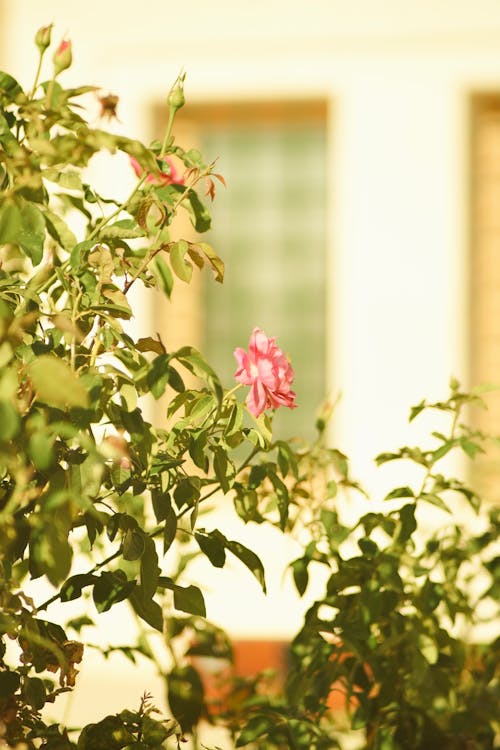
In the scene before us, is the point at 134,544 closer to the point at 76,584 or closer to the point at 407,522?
the point at 76,584

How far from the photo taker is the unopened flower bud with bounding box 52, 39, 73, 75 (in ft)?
3.55

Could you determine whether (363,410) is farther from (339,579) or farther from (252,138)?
(339,579)

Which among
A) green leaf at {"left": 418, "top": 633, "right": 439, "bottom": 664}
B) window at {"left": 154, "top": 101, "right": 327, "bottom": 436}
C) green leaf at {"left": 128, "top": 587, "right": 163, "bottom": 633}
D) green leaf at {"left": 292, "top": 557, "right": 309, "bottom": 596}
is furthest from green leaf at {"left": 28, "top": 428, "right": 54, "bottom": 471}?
window at {"left": 154, "top": 101, "right": 327, "bottom": 436}

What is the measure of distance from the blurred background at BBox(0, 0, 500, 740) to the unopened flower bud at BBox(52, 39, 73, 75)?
353 cm

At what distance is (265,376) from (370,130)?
3.69 metres

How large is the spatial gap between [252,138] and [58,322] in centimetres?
444

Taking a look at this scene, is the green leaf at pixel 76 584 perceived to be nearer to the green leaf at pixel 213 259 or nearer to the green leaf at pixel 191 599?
the green leaf at pixel 191 599

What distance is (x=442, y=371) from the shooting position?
15.4 feet

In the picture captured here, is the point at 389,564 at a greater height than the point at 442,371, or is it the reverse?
the point at 442,371

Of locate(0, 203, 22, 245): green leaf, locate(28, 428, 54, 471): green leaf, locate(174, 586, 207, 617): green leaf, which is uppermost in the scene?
locate(0, 203, 22, 245): green leaf

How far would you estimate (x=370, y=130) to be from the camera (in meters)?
4.73

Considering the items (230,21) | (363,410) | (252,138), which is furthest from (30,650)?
(252,138)

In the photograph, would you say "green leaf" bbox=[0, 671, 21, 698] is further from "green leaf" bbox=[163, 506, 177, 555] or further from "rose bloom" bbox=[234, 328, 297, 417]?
"rose bloom" bbox=[234, 328, 297, 417]

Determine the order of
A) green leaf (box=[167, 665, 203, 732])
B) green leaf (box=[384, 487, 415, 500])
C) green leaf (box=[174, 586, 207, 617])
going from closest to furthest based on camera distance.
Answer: green leaf (box=[174, 586, 207, 617]) < green leaf (box=[384, 487, 415, 500]) < green leaf (box=[167, 665, 203, 732])
